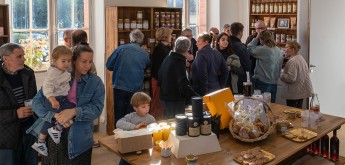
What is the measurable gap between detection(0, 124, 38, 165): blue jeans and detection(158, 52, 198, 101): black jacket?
153 cm

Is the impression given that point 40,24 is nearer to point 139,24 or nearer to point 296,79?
point 139,24

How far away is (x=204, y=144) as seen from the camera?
105 inches

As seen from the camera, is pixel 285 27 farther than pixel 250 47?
Yes

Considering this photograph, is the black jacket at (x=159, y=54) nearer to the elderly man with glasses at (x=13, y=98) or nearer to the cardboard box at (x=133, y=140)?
the elderly man with glasses at (x=13, y=98)

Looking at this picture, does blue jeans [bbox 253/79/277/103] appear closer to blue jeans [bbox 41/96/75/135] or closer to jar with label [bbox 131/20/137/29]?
jar with label [bbox 131/20/137/29]

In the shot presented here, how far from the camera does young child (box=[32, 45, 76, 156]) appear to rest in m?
2.68

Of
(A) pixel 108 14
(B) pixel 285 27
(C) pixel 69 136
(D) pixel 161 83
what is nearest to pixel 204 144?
(C) pixel 69 136

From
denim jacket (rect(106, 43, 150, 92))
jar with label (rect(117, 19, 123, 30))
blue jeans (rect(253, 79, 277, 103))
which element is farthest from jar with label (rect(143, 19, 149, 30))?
blue jeans (rect(253, 79, 277, 103))

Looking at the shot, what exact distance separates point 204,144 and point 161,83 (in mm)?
1860

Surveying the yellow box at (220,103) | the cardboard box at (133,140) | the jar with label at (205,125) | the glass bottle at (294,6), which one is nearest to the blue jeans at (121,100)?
the yellow box at (220,103)

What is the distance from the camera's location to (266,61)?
5.31m

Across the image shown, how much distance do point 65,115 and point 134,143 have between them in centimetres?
49

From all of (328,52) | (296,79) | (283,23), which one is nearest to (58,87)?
(296,79)

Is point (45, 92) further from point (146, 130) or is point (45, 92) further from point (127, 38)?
point (127, 38)
